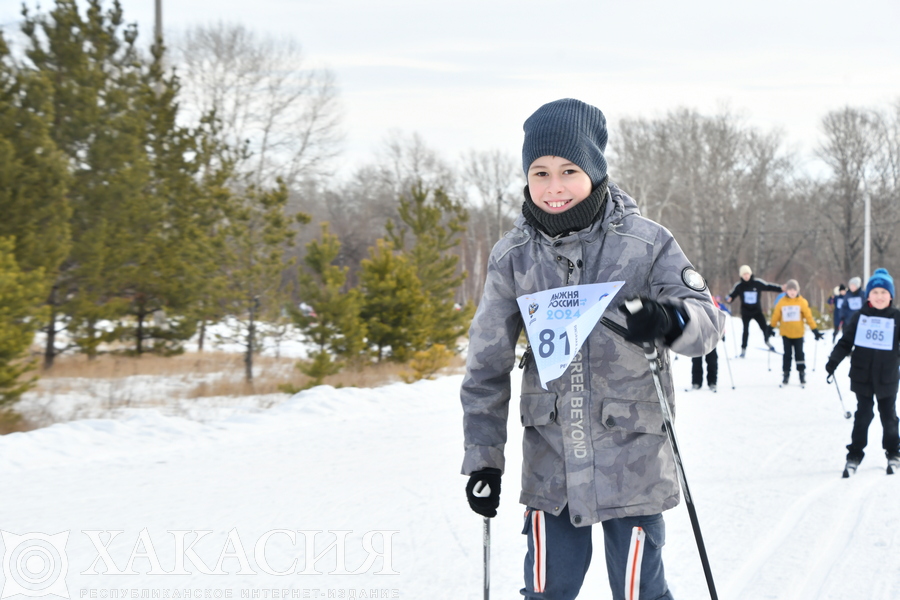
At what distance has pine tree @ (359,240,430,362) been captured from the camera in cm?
1385

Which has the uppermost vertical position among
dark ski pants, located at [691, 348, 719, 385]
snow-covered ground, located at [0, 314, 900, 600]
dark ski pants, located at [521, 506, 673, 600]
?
dark ski pants, located at [521, 506, 673, 600]

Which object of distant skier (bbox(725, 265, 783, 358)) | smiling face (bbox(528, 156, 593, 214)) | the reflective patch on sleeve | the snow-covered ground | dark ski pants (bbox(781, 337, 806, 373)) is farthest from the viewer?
distant skier (bbox(725, 265, 783, 358))

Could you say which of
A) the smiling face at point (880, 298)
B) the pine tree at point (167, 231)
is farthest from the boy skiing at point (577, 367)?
the pine tree at point (167, 231)

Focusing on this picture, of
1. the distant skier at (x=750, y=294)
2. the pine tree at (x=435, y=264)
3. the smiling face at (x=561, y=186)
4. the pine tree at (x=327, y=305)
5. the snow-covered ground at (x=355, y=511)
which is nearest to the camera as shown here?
the smiling face at (x=561, y=186)

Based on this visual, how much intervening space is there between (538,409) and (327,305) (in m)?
9.95

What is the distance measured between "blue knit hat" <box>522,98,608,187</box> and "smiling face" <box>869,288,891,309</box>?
16.7 feet

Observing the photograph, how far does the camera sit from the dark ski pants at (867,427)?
6.18 meters

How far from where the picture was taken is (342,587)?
3.82m

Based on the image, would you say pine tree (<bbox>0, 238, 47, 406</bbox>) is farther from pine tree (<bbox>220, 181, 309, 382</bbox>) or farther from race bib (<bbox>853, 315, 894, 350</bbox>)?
race bib (<bbox>853, 315, 894, 350</bbox>)

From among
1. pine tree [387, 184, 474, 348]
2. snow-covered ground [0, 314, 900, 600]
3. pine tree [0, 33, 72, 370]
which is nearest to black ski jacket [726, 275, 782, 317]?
pine tree [387, 184, 474, 348]

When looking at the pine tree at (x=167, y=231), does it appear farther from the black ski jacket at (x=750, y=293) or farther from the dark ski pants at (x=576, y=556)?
the black ski jacket at (x=750, y=293)

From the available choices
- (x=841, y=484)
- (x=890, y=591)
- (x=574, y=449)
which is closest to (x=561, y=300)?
(x=574, y=449)

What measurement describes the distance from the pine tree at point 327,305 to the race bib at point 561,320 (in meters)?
9.40

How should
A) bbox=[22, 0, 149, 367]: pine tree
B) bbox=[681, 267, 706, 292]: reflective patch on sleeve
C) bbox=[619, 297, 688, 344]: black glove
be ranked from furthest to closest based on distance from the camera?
1. bbox=[22, 0, 149, 367]: pine tree
2. bbox=[681, 267, 706, 292]: reflective patch on sleeve
3. bbox=[619, 297, 688, 344]: black glove
